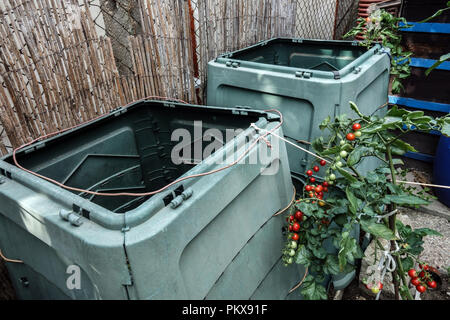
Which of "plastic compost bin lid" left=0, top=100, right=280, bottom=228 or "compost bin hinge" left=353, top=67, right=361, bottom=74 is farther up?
"compost bin hinge" left=353, top=67, right=361, bottom=74

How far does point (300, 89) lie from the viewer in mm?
2064

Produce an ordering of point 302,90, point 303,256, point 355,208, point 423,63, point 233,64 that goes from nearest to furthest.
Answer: point 355,208 < point 303,256 < point 302,90 < point 233,64 < point 423,63

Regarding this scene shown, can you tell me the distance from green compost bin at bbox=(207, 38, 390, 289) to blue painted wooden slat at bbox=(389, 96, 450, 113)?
24.0 inches

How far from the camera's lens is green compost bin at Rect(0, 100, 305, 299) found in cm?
107

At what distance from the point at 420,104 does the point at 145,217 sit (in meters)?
3.16

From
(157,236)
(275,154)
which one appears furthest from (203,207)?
(275,154)

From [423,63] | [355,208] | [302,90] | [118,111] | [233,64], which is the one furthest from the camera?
[423,63]

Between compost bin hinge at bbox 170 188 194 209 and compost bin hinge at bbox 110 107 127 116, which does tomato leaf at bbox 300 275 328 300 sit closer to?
compost bin hinge at bbox 170 188 194 209

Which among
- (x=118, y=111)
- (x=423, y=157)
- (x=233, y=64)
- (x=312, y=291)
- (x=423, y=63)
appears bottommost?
(x=423, y=157)

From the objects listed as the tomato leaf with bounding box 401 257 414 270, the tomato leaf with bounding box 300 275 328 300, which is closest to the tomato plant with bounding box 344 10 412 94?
the tomato leaf with bounding box 401 257 414 270

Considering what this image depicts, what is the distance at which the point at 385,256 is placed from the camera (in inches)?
61.5

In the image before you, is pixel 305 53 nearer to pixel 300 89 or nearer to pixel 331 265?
pixel 300 89

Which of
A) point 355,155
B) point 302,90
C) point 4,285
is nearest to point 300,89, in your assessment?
point 302,90

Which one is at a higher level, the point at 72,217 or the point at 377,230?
the point at 72,217
